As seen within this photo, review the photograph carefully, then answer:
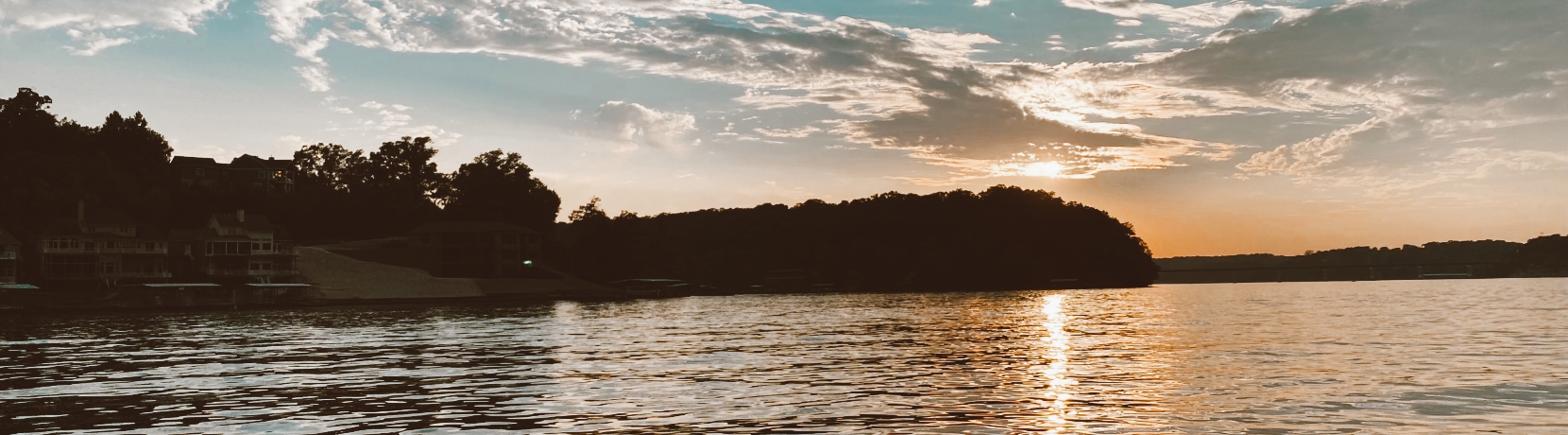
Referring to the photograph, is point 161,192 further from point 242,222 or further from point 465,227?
point 465,227

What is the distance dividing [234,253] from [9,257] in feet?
79.8

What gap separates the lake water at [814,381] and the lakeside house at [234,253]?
8548 centimetres

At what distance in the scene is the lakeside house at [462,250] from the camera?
166m

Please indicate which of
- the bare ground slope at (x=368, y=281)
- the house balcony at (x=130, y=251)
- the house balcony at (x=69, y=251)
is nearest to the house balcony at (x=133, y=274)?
the house balcony at (x=130, y=251)

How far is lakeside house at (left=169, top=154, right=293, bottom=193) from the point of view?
178 m

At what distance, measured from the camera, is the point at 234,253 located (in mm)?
136750

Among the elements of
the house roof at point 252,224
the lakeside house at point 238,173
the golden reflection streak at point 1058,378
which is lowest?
the golden reflection streak at point 1058,378

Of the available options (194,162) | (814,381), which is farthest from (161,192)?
(814,381)

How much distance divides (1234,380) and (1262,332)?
2490 centimetres

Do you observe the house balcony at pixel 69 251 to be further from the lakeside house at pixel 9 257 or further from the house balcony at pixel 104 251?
the lakeside house at pixel 9 257

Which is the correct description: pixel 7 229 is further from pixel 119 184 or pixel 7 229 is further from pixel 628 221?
pixel 628 221

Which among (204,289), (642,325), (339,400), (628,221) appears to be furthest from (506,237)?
(339,400)

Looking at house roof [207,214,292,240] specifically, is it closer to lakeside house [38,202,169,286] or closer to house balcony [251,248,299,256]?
house balcony [251,248,299,256]

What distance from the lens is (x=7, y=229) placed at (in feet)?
422
